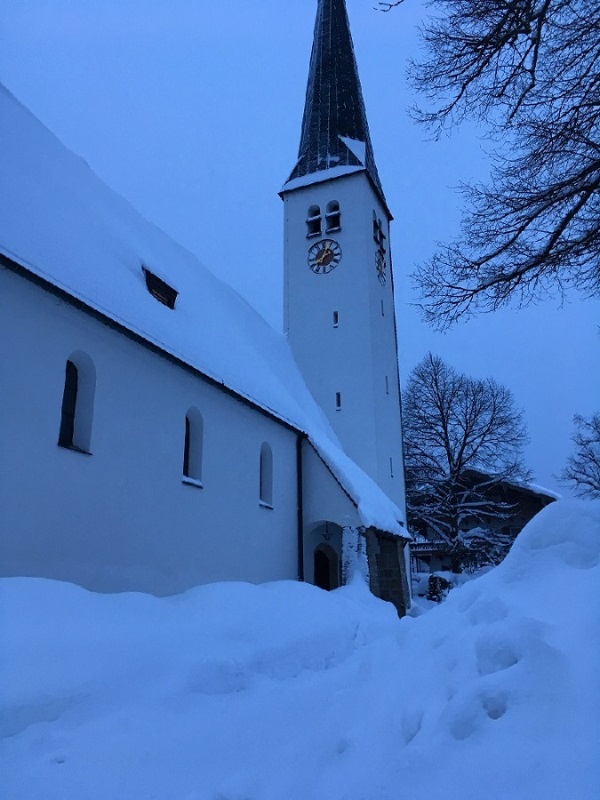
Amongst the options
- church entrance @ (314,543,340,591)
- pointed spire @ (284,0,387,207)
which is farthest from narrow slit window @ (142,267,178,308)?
pointed spire @ (284,0,387,207)

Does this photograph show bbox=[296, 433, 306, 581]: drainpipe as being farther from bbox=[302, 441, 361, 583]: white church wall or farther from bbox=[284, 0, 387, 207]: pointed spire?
bbox=[284, 0, 387, 207]: pointed spire

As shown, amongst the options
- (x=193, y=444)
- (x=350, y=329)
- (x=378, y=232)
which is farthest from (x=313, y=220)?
(x=193, y=444)

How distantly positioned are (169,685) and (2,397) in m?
4.11

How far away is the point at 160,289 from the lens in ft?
42.1

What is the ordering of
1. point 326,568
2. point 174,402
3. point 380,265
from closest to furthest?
point 174,402 → point 326,568 → point 380,265

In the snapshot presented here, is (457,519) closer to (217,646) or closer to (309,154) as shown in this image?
(309,154)

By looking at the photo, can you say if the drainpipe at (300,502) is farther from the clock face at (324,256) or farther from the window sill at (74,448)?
the clock face at (324,256)

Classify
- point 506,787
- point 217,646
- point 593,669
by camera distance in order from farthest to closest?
point 217,646 → point 593,669 → point 506,787

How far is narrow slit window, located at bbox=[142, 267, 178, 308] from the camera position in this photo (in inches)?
493

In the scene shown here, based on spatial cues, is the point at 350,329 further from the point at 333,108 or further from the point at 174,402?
the point at 174,402

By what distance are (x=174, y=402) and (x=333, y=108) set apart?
19.0m

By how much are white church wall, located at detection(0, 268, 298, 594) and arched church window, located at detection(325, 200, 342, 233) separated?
1126 centimetres

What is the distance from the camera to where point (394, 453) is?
70.6ft

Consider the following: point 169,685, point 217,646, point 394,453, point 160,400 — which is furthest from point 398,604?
point 169,685
